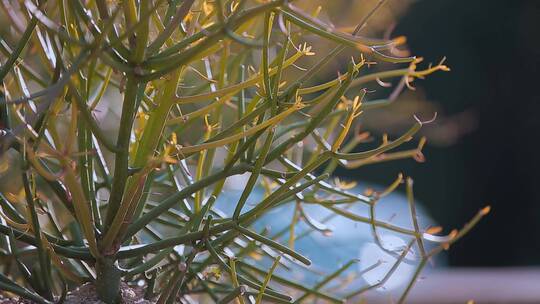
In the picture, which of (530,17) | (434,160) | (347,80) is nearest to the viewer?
(347,80)

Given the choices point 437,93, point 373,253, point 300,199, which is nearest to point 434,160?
point 437,93

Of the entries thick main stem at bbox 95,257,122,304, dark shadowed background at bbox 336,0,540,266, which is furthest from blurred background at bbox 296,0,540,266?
thick main stem at bbox 95,257,122,304

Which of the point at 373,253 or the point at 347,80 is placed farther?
the point at 373,253

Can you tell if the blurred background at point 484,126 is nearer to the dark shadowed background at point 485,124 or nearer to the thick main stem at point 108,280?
the dark shadowed background at point 485,124

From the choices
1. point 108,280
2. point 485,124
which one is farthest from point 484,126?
point 108,280

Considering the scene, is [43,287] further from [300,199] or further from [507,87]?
[507,87]

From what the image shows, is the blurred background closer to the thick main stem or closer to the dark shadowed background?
the dark shadowed background

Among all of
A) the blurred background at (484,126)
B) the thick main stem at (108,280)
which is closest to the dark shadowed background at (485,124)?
the blurred background at (484,126)

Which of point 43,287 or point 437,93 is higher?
point 437,93

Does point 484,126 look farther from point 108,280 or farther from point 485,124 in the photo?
point 108,280

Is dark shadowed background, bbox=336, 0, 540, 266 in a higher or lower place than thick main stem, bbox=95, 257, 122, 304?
higher

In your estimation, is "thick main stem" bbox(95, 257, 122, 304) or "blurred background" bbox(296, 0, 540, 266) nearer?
"thick main stem" bbox(95, 257, 122, 304)
